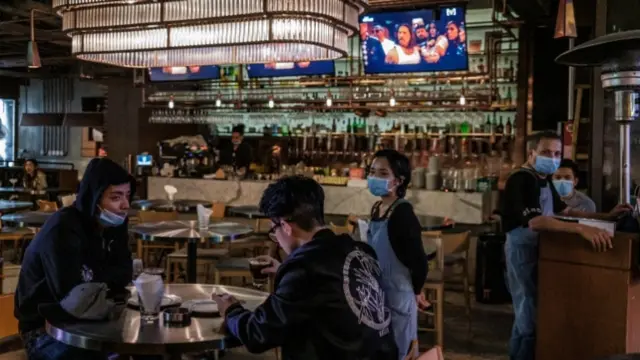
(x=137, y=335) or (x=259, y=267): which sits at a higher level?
(x=259, y=267)

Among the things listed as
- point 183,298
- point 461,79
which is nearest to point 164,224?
point 183,298

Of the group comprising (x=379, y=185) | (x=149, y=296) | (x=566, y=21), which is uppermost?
(x=566, y=21)

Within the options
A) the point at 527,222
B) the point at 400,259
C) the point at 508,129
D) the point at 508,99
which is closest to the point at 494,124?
the point at 508,129

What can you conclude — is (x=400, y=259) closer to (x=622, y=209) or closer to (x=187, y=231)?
(x=622, y=209)

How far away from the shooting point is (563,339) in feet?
14.3

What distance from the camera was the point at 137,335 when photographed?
2725 millimetres

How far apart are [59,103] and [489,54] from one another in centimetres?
1139

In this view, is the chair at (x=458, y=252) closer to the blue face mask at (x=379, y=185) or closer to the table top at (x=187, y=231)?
the table top at (x=187, y=231)

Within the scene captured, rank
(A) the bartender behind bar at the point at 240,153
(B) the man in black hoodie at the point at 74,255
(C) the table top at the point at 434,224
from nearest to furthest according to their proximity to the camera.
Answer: (B) the man in black hoodie at the point at 74,255
(C) the table top at the point at 434,224
(A) the bartender behind bar at the point at 240,153

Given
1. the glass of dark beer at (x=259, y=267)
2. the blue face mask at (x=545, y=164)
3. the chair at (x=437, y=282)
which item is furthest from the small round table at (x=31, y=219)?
the blue face mask at (x=545, y=164)

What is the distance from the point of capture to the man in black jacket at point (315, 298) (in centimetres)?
237

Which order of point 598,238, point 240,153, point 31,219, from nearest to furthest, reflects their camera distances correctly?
1. point 598,238
2. point 31,219
3. point 240,153

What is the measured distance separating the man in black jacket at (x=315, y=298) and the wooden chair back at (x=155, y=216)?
17.9 feet

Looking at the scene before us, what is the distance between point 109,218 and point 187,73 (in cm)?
771
